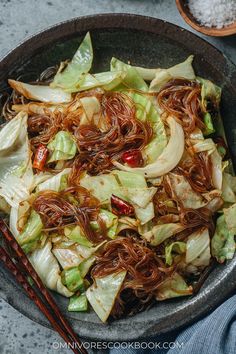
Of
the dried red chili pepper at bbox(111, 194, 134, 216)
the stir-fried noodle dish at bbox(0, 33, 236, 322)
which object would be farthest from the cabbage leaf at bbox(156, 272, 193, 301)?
the dried red chili pepper at bbox(111, 194, 134, 216)

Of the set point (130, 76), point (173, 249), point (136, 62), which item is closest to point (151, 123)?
point (130, 76)

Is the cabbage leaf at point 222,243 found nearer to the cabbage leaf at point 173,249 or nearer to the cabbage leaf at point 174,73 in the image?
the cabbage leaf at point 173,249

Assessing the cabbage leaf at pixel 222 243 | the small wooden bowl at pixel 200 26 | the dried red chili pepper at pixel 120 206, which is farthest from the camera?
the small wooden bowl at pixel 200 26

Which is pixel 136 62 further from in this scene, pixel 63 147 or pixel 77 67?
pixel 63 147

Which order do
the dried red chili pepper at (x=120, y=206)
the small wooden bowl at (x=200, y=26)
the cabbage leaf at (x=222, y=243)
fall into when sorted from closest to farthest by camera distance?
the dried red chili pepper at (x=120, y=206) → the cabbage leaf at (x=222, y=243) → the small wooden bowl at (x=200, y=26)

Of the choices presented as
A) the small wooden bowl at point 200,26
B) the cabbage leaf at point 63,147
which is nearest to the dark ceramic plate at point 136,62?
the small wooden bowl at point 200,26

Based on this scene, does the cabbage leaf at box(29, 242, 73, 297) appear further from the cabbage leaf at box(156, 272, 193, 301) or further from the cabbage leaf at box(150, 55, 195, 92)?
the cabbage leaf at box(150, 55, 195, 92)

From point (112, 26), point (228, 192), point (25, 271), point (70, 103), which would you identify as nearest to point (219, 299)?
point (228, 192)
